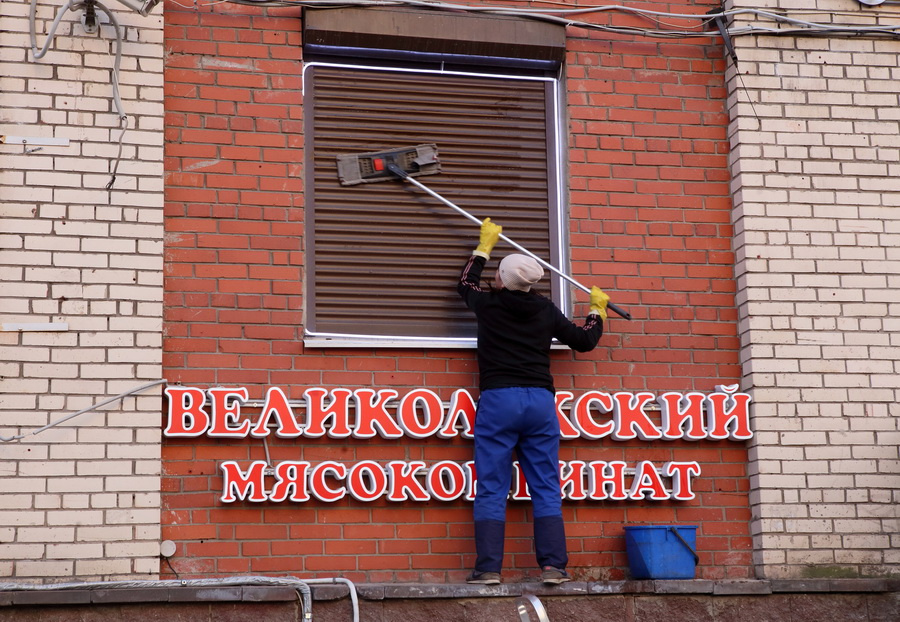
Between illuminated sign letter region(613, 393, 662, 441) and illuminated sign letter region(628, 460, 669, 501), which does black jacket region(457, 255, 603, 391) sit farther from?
illuminated sign letter region(628, 460, 669, 501)

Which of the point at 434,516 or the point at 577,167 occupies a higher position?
the point at 577,167

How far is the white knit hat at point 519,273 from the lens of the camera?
675 cm

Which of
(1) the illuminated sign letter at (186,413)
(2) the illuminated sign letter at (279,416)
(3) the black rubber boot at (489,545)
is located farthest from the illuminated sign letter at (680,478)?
(1) the illuminated sign letter at (186,413)

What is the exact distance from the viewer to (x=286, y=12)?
7.24 m

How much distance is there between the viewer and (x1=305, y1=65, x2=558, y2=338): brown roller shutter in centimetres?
711

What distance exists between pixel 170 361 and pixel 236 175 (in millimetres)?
1141

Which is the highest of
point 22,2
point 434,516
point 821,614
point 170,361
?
point 22,2

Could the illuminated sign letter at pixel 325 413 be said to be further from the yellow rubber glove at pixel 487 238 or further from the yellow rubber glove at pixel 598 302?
the yellow rubber glove at pixel 598 302

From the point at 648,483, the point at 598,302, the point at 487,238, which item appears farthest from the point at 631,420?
the point at 487,238

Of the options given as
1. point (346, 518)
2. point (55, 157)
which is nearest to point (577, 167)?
point (346, 518)

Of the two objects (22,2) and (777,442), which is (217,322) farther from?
(777,442)

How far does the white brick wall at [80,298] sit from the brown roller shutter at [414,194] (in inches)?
39.5

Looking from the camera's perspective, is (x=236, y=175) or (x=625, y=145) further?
(x=625, y=145)

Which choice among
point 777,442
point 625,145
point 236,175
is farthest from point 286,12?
point 777,442
